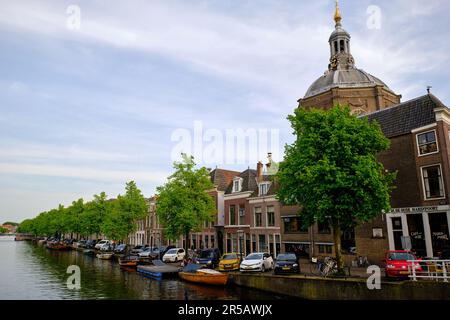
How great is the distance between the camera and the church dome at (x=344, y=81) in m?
47.0

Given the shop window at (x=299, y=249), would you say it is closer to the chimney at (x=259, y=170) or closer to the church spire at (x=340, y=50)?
the chimney at (x=259, y=170)

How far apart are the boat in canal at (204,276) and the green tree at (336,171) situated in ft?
28.0

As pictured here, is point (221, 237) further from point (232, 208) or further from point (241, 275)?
point (241, 275)

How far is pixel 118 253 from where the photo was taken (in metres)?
55.1

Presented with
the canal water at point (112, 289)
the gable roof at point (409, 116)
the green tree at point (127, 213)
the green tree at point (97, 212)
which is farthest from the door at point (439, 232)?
the green tree at point (97, 212)

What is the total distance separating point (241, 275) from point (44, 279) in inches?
839

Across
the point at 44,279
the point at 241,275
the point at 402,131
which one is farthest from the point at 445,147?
the point at 44,279

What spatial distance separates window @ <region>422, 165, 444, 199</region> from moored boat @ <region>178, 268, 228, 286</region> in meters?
18.1

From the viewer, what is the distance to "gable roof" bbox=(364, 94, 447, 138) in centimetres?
2723

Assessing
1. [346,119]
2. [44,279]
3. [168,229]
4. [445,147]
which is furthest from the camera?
[168,229]

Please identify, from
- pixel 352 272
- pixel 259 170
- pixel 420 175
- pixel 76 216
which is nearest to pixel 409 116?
pixel 420 175

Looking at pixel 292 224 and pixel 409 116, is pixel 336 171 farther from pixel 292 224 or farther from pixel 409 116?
pixel 292 224

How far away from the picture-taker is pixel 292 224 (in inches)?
1501

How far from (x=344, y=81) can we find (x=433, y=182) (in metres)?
25.5
